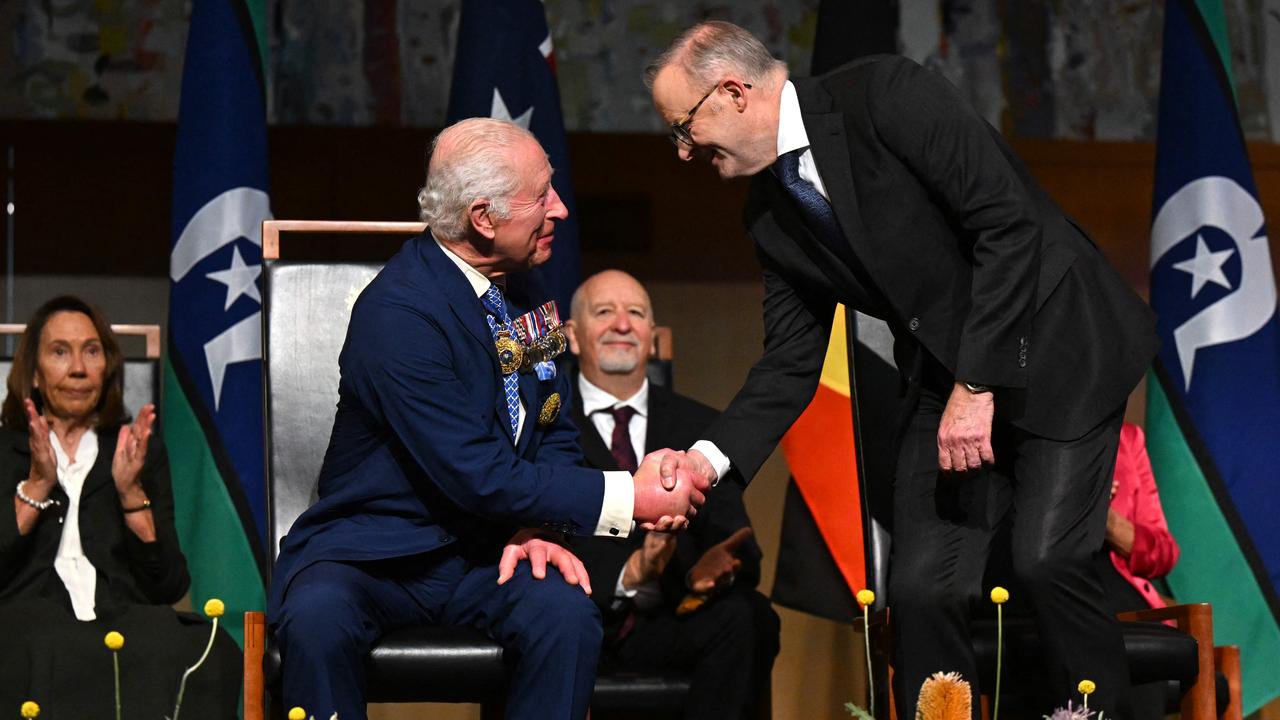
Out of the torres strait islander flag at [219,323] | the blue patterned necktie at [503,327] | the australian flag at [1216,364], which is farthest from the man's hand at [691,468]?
the australian flag at [1216,364]

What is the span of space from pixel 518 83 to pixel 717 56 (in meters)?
1.71

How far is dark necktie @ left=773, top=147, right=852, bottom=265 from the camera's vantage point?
2182 mm

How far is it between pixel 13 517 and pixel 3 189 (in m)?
2.06

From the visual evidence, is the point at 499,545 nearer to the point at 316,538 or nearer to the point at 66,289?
the point at 316,538

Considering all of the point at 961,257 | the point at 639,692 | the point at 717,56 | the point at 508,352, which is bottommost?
the point at 639,692

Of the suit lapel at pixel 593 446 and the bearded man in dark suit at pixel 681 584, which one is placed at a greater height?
the suit lapel at pixel 593 446

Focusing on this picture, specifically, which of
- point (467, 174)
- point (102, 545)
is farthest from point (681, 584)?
point (102, 545)

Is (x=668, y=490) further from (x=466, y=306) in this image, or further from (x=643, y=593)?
(x=643, y=593)

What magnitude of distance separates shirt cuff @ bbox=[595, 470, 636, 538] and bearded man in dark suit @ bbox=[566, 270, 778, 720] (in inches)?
13.9

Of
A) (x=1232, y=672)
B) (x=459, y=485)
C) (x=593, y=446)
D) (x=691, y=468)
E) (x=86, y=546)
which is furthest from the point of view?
(x=593, y=446)

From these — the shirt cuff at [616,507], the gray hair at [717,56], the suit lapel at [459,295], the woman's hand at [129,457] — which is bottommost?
the shirt cuff at [616,507]

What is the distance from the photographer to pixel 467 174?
2.11m

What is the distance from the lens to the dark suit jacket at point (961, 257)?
2035mm

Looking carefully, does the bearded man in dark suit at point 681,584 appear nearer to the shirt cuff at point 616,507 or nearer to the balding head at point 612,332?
the balding head at point 612,332
